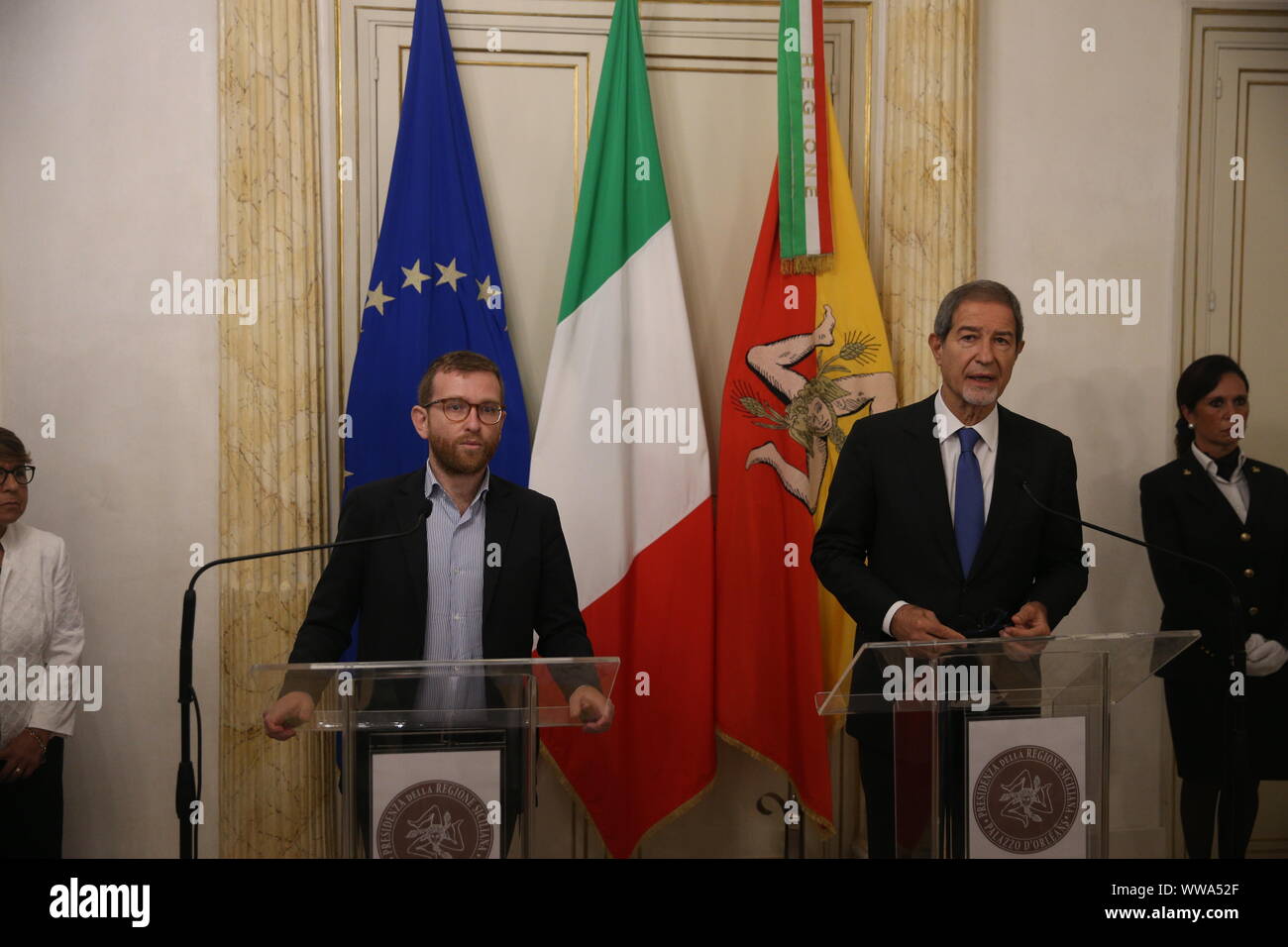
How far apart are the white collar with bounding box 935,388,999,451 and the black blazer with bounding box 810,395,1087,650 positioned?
24 mm

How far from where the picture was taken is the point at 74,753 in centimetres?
372

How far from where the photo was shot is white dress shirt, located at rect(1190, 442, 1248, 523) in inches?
142

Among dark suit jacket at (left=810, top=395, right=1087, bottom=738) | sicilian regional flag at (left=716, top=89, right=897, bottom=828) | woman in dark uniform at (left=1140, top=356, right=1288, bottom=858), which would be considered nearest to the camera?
dark suit jacket at (left=810, top=395, right=1087, bottom=738)

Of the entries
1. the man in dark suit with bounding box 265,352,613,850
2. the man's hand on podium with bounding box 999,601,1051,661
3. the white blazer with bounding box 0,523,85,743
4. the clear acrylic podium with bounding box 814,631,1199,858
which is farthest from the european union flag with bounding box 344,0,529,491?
the clear acrylic podium with bounding box 814,631,1199,858

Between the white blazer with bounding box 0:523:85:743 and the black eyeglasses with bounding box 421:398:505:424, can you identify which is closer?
the black eyeglasses with bounding box 421:398:505:424

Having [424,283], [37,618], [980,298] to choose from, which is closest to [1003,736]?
[980,298]

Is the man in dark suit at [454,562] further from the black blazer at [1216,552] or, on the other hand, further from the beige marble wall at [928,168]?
the black blazer at [1216,552]

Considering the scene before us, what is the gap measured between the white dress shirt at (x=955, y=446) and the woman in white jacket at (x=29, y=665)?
2722 mm

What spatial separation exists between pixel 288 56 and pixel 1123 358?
324cm

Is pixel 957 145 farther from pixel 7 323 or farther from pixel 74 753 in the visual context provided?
pixel 74 753

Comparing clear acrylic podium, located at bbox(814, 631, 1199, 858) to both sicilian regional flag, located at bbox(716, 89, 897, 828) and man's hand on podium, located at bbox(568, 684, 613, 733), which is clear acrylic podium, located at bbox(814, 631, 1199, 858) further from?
sicilian regional flag, located at bbox(716, 89, 897, 828)

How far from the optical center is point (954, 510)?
2.80 metres

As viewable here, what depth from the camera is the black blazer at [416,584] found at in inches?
109
